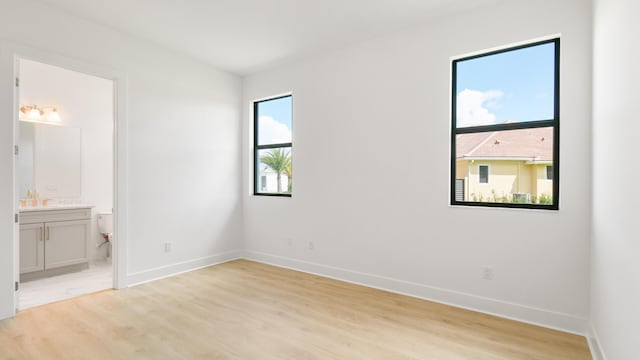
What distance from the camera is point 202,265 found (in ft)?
15.3

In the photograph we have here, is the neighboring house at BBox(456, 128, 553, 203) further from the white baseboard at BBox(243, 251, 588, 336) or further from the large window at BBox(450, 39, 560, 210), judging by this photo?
the white baseboard at BBox(243, 251, 588, 336)

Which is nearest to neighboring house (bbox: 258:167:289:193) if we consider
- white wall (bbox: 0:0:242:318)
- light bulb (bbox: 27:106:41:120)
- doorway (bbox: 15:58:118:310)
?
white wall (bbox: 0:0:242:318)

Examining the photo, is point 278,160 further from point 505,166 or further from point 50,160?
point 50,160

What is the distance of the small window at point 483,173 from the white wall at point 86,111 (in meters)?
4.99

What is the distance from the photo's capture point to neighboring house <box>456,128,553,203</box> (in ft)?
9.55

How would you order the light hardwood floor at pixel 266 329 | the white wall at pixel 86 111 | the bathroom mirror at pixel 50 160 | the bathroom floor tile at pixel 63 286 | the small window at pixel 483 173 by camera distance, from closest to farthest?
the light hardwood floor at pixel 266 329
the small window at pixel 483 173
the bathroom floor tile at pixel 63 286
the bathroom mirror at pixel 50 160
the white wall at pixel 86 111

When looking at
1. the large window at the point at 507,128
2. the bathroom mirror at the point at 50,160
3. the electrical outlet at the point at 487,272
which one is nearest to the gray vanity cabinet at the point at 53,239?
the bathroom mirror at the point at 50,160

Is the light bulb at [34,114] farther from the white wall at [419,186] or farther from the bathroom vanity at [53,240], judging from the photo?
the white wall at [419,186]

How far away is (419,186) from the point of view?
11.4ft

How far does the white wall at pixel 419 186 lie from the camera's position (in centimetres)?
271

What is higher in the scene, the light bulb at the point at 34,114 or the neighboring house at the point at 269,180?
the light bulb at the point at 34,114

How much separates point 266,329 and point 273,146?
2941 mm

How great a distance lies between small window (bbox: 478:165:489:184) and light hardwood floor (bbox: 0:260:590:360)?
1.29 m

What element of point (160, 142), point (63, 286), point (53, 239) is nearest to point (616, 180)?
point (160, 142)
